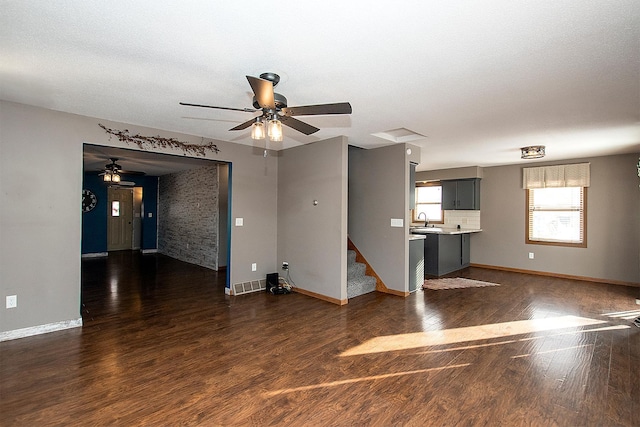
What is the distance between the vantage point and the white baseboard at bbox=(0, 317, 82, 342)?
325cm

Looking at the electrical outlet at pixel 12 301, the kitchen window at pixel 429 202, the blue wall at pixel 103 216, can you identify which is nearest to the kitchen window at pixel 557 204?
the kitchen window at pixel 429 202

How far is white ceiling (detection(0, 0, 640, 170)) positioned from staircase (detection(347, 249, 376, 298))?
8.06ft

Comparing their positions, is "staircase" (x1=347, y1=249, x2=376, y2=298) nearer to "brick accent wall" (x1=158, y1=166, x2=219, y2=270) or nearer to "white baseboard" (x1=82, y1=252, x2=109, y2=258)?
"brick accent wall" (x1=158, y1=166, x2=219, y2=270)

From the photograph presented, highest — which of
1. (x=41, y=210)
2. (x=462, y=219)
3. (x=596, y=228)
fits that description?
(x=41, y=210)

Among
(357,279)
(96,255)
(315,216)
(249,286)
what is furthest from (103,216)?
(357,279)

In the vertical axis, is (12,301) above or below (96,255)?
above

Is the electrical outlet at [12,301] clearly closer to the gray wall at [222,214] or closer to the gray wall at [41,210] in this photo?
the gray wall at [41,210]

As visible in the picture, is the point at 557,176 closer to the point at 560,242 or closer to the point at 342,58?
the point at 560,242

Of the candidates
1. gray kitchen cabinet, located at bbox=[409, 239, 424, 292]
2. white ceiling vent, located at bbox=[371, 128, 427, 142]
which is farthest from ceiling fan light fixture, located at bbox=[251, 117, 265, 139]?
gray kitchen cabinet, located at bbox=[409, 239, 424, 292]

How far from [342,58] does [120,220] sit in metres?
9.75

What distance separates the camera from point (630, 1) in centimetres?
165

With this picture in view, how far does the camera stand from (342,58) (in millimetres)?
2305

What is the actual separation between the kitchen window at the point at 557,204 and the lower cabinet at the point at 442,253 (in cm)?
145

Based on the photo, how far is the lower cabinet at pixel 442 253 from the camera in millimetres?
6570
